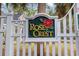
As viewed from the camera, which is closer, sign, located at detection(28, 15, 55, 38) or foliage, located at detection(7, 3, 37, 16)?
sign, located at detection(28, 15, 55, 38)

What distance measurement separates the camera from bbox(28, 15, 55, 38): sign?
6.74 feet

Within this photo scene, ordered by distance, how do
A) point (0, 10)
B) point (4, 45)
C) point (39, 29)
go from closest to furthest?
point (39, 29) → point (4, 45) → point (0, 10)

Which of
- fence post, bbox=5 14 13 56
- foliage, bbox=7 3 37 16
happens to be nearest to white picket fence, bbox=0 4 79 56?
fence post, bbox=5 14 13 56

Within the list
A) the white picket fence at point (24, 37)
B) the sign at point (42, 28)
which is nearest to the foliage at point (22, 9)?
the white picket fence at point (24, 37)

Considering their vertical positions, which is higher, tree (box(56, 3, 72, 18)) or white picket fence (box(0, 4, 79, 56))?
tree (box(56, 3, 72, 18))

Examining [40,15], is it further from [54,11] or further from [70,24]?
[54,11]

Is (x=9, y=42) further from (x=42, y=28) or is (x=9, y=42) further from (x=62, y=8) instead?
(x=62, y=8)

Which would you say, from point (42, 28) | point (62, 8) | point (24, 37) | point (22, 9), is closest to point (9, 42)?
point (24, 37)

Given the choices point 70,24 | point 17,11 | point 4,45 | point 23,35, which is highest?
point 17,11

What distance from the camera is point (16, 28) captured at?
2.13 meters

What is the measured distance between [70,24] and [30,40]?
1.81 ft

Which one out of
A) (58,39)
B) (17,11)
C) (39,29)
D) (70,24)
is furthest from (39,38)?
(17,11)

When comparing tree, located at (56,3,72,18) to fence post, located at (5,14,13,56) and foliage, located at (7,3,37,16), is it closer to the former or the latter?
foliage, located at (7,3,37,16)

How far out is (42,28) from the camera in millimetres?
2057
